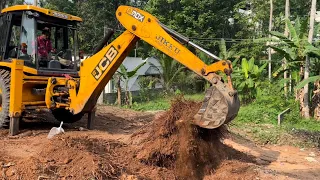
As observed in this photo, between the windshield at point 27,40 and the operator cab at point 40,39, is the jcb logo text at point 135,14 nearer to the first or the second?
the operator cab at point 40,39

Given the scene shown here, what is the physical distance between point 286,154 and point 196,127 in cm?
341

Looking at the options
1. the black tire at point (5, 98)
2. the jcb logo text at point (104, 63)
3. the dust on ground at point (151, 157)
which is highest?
the jcb logo text at point (104, 63)

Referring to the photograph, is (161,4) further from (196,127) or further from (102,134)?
(196,127)

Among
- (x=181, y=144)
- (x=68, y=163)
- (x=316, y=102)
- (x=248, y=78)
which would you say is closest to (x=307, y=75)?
(x=316, y=102)

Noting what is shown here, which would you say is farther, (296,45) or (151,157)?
(296,45)

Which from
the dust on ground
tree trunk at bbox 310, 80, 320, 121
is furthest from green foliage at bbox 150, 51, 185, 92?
the dust on ground

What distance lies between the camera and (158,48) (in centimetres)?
599

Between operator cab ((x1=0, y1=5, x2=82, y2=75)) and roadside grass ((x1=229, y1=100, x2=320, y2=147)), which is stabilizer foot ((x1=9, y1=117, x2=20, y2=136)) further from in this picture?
roadside grass ((x1=229, y1=100, x2=320, y2=147))

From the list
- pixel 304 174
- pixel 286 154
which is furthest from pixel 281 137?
pixel 304 174

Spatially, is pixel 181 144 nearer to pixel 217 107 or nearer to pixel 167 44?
pixel 217 107

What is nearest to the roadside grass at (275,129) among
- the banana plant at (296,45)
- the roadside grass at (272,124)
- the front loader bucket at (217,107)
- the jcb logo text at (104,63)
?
the roadside grass at (272,124)

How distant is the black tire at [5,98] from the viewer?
7.52m

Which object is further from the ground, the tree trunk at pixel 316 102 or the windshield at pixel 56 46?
the windshield at pixel 56 46

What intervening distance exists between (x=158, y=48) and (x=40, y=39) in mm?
3163
